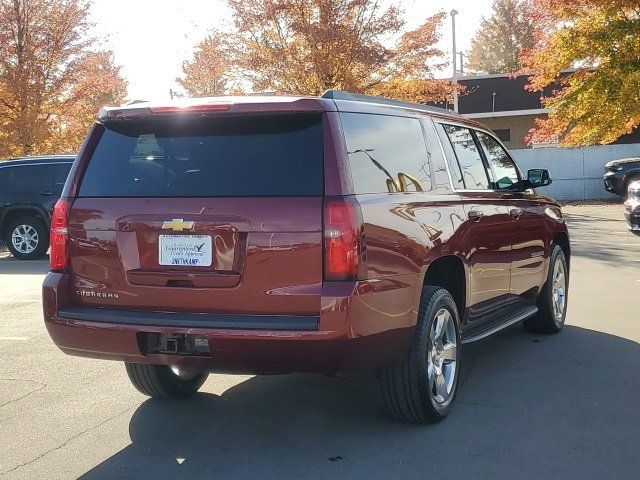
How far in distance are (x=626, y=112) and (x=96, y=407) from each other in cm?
1800

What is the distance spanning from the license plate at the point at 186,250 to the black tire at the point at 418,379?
1.24m

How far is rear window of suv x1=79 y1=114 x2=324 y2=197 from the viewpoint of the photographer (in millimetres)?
4273

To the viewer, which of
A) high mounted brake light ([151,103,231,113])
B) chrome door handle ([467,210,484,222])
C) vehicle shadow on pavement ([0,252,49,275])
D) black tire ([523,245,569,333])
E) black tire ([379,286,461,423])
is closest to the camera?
high mounted brake light ([151,103,231,113])

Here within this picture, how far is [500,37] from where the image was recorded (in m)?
72.4

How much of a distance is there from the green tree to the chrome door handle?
67.1 metres

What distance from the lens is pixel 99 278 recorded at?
454cm

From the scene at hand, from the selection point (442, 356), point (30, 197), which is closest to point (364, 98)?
point (442, 356)

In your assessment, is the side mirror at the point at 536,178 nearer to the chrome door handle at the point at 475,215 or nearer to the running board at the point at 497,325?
the running board at the point at 497,325

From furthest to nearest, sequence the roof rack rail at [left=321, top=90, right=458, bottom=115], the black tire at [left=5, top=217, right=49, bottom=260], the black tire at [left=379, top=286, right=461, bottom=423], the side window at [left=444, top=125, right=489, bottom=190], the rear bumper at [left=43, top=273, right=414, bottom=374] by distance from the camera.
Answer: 1. the black tire at [left=5, top=217, right=49, bottom=260]
2. the side window at [left=444, top=125, right=489, bottom=190]
3. the black tire at [left=379, top=286, right=461, bottom=423]
4. the roof rack rail at [left=321, top=90, right=458, bottom=115]
5. the rear bumper at [left=43, top=273, right=414, bottom=374]

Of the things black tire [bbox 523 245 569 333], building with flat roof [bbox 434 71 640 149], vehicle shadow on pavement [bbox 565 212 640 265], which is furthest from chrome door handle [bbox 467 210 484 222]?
building with flat roof [bbox 434 71 640 149]

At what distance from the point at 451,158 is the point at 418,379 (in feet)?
5.62

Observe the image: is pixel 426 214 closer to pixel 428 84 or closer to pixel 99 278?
pixel 99 278

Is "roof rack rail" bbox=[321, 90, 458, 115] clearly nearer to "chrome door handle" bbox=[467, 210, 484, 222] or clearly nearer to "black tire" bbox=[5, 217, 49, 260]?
"chrome door handle" bbox=[467, 210, 484, 222]

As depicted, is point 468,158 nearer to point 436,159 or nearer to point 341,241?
Result: point 436,159
